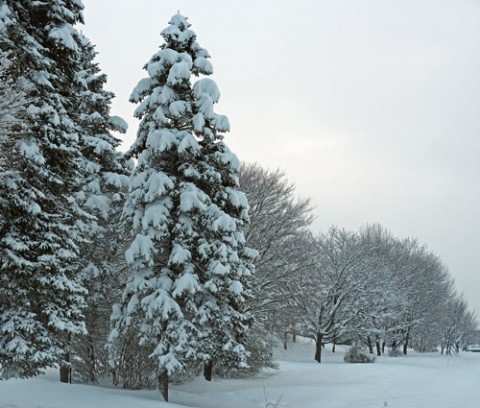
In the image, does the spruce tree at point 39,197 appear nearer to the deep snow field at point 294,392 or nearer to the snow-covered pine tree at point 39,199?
the snow-covered pine tree at point 39,199

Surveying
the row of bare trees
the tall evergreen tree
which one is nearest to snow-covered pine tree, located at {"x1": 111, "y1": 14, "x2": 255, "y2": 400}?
the tall evergreen tree

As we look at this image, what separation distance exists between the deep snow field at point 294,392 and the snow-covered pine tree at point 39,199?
5.16 feet

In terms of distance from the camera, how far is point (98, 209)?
60.2 ft

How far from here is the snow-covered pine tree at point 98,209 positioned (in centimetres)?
1803

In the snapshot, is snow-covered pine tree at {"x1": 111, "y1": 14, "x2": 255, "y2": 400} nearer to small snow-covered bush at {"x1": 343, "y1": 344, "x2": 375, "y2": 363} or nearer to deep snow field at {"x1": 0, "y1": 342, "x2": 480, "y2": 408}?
deep snow field at {"x1": 0, "y1": 342, "x2": 480, "y2": 408}

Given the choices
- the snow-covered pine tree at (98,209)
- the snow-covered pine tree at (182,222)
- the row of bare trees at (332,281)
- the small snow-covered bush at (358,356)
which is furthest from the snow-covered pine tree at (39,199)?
the small snow-covered bush at (358,356)

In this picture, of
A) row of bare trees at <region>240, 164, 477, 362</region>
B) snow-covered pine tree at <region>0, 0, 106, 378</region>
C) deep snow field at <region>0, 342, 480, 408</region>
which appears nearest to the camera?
snow-covered pine tree at <region>0, 0, 106, 378</region>

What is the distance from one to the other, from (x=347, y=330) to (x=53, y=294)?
25429mm

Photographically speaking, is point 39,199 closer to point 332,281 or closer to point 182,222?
point 182,222

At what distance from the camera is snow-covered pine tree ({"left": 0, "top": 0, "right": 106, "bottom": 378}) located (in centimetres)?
1147

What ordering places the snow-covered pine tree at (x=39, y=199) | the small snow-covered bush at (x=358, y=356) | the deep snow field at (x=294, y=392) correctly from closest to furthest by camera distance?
the snow-covered pine tree at (x=39, y=199) < the deep snow field at (x=294, y=392) < the small snow-covered bush at (x=358, y=356)

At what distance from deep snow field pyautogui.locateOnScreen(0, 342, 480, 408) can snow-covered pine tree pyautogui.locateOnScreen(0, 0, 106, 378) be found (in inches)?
61.9

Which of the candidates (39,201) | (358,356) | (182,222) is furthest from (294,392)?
(358,356)

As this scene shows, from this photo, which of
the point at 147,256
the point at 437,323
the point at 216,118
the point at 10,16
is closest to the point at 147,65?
the point at 216,118
